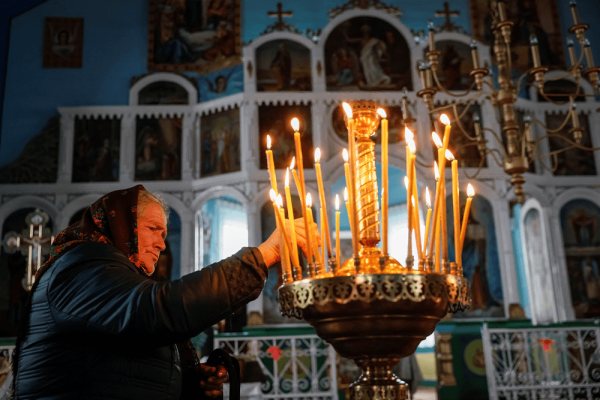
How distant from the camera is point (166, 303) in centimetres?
123

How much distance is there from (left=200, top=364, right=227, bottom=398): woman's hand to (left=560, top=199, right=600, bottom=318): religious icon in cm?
934

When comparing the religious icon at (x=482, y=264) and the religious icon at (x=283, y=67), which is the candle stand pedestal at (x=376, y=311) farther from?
the religious icon at (x=283, y=67)

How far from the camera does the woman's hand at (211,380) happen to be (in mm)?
1714

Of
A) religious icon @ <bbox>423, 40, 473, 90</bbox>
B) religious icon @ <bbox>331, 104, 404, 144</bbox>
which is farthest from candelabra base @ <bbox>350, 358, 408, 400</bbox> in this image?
religious icon @ <bbox>423, 40, 473, 90</bbox>

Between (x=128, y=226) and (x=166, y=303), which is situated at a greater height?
(x=128, y=226)

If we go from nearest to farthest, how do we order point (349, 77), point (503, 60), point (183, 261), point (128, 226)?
point (128, 226)
point (503, 60)
point (183, 261)
point (349, 77)

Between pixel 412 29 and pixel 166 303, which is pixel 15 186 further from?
pixel 166 303

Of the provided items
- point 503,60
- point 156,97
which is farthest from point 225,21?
point 503,60

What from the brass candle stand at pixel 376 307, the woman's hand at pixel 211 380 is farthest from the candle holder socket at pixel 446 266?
the woman's hand at pixel 211 380

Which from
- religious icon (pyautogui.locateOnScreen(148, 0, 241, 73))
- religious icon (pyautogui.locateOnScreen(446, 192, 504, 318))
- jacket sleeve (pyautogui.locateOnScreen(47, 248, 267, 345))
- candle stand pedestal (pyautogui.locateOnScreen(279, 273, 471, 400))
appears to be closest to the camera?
jacket sleeve (pyautogui.locateOnScreen(47, 248, 267, 345))

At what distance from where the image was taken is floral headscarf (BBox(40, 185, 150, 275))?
1560mm

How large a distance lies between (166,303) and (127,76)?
33.7 feet

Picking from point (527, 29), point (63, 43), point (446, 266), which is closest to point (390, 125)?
point (527, 29)

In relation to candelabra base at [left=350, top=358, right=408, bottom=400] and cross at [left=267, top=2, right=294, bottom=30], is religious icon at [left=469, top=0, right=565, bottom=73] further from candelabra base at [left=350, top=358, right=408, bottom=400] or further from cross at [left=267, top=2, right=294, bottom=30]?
candelabra base at [left=350, top=358, right=408, bottom=400]
